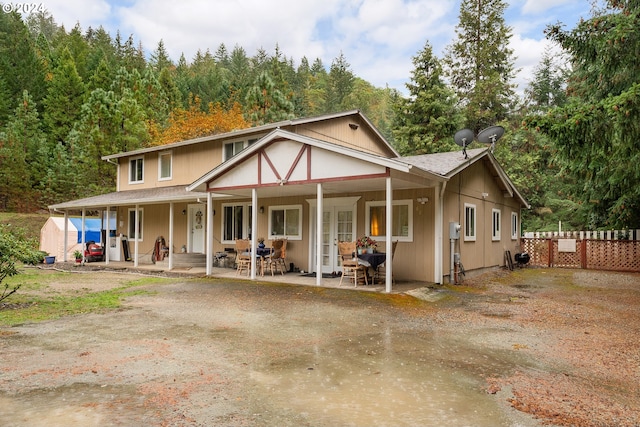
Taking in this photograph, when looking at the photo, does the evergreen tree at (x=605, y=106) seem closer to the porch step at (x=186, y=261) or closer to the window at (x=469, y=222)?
the window at (x=469, y=222)

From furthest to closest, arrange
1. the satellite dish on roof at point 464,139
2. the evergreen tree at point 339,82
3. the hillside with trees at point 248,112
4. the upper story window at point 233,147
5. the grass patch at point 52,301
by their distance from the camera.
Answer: the evergreen tree at point 339,82 → the hillside with trees at point 248,112 → the upper story window at point 233,147 → the satellite dish on roof at point 464,139 → the grass patch at point 52,301

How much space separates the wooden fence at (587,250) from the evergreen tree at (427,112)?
894 centimetres

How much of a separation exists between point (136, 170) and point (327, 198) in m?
10.6

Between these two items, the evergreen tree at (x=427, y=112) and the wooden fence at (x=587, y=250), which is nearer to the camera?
the wooden fence at (x=587, y=250)

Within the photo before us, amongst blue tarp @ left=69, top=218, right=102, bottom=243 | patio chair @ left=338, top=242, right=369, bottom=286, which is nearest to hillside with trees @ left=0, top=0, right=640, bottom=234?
blue tarp @ left=69, top=218, right=102, bottom=243

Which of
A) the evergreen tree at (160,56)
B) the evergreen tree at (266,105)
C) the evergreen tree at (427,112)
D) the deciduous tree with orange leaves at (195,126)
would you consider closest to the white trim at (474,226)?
the evergreen tree at (427,112)

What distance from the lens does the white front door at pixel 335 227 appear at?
11.8 m

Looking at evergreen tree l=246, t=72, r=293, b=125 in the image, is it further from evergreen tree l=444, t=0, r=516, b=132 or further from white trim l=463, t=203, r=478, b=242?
white trim l=463, t=203, r=478, b=242

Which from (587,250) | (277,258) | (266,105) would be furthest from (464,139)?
(266,105)

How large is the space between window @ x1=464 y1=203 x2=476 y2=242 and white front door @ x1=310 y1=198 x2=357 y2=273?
3251 millimetres

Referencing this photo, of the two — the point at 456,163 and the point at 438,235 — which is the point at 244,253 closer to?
the point at 438,235

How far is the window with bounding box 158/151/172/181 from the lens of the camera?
55.9 feet

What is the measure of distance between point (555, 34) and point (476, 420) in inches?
357

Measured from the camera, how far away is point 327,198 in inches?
477
